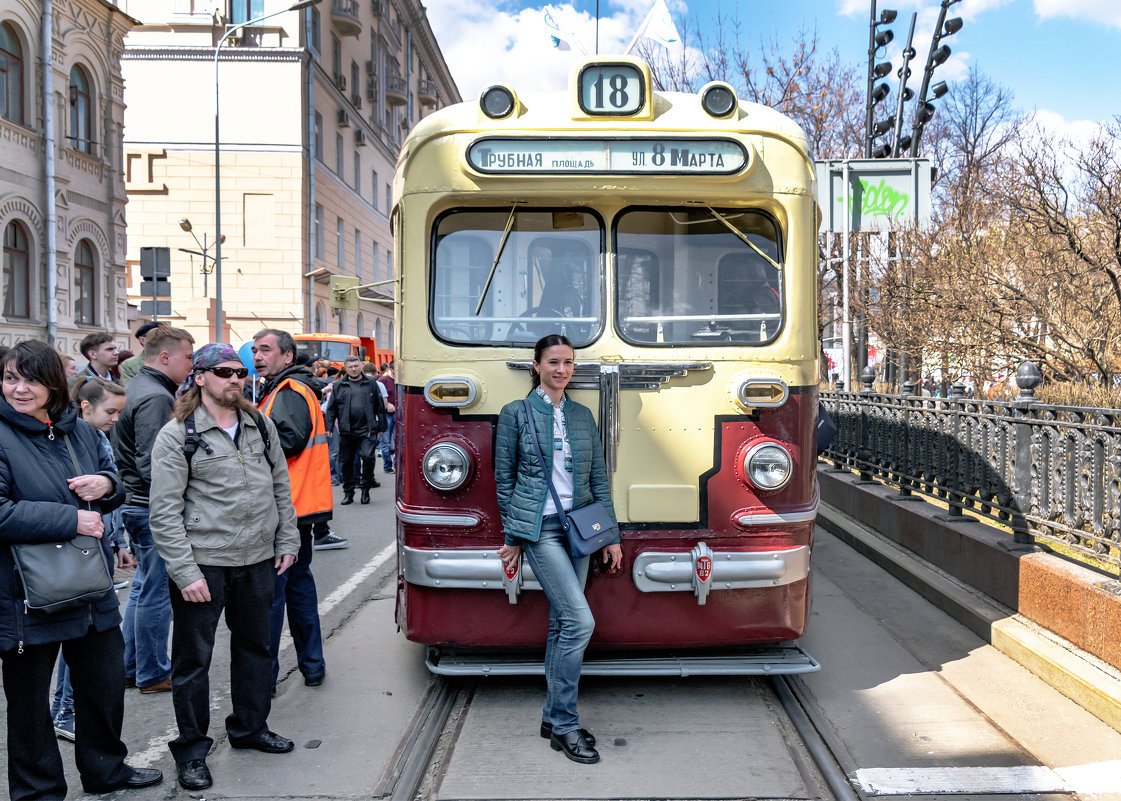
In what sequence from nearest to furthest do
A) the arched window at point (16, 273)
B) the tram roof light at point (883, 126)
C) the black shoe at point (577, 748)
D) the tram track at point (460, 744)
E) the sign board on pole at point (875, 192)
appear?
the tram track at point (460, 744) < the black shoe at point (577, 748) < the sign board on pole at point (875, 192) < the tram roof light at point (883, 126) < the arched window at point (16, 273)

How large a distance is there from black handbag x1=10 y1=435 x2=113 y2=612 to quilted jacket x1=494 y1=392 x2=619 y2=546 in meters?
1.68

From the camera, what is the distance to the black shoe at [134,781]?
4.02 meters

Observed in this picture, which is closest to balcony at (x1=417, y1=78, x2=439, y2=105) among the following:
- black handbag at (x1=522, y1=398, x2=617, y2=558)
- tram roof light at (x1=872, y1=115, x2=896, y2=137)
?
tram roof light at (x1=872, y1=115, x2=896, y2=137)

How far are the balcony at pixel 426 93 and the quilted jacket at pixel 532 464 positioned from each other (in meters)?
53.7

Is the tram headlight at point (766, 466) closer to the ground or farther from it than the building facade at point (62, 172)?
closer to the ground

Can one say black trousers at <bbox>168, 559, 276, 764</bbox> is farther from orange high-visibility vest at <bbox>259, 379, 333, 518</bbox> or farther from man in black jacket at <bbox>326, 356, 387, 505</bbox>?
man in black jacket at <bbox>326, 356, 387, 505</bbox>

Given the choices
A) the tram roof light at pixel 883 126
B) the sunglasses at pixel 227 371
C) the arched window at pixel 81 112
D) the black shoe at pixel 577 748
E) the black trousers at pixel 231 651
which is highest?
the arched window at pixel 81 112

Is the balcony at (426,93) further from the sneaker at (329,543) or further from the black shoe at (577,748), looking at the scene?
the black shoe at (577,748)

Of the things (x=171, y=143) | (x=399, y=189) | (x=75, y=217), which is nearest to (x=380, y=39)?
(x=171, y=143)

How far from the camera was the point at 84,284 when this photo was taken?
946 inches

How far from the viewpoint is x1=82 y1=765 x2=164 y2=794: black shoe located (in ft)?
13.2

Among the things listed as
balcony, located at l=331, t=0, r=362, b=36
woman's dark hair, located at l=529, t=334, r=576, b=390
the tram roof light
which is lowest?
woman's dark hair, located at l=529, t=334, r=576, b=390

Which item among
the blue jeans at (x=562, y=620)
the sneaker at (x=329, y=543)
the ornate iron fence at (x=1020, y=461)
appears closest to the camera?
the blue jeans at (x=562, y=620)

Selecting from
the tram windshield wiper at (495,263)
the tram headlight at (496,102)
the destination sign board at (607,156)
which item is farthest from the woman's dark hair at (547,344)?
the tram headlight at (496,102)
